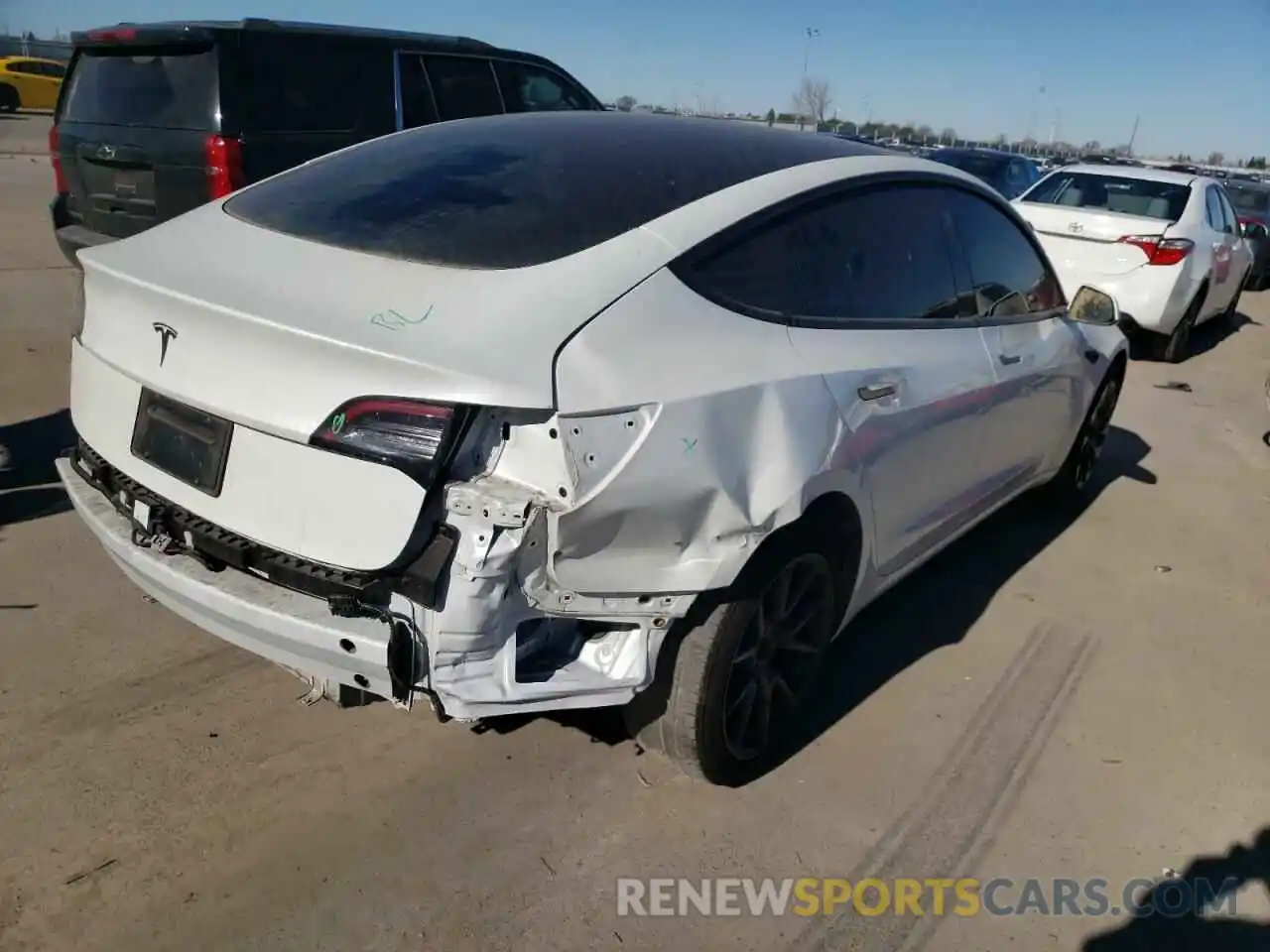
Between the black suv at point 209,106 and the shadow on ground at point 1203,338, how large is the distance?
22.9 feet

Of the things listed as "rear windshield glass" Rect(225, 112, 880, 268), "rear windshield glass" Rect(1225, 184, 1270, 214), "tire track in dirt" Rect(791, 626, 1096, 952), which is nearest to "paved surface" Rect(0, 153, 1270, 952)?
"tire track in dirt" Rect(791, 626, 1096, 952)

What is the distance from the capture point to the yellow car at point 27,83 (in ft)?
106

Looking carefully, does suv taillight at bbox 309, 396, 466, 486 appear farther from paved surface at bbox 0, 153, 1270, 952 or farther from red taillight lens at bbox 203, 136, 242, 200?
red taillight lens at bbox 203, 136, 242, 200

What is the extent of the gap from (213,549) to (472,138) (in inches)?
64.2

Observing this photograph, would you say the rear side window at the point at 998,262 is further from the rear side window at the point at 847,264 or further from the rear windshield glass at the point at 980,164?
the rear windshield glass at the point at 980,164

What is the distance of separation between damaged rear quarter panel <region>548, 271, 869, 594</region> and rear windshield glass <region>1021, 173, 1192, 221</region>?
26.7 ft

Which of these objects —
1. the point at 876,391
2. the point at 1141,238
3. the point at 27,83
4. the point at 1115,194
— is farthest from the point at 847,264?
the point at 27,83

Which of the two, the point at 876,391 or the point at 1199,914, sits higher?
the point at 876,391

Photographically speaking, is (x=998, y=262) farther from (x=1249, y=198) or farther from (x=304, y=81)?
(x=1249, y=198)

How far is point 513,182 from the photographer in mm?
2803

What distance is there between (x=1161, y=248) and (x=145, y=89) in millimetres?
8011

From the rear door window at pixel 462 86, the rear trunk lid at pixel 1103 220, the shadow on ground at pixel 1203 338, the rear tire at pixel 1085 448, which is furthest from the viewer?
the shadow on ground at pixel 1203 338

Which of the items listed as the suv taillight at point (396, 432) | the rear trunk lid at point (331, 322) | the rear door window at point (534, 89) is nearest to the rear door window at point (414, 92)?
the rear door window at point (534, 89)


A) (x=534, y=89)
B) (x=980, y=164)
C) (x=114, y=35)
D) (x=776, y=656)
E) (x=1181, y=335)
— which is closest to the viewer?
(x=776, y=656)
